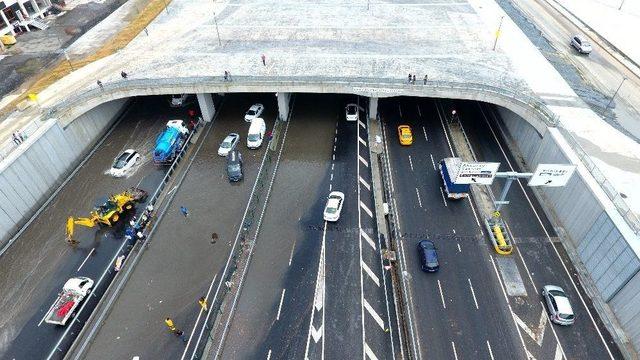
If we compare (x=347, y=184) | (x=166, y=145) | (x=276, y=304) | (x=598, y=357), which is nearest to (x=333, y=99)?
(x=347, y=184)

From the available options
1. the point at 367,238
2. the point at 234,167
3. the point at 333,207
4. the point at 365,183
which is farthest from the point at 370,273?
the point at 234,167

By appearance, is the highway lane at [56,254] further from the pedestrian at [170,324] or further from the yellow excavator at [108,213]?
the pedestrian at [170,324]

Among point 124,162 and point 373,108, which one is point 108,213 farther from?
point 373,108

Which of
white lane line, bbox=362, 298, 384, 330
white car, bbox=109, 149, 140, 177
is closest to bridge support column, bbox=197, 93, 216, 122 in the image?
white car, bbox=109, 149, 140, 177

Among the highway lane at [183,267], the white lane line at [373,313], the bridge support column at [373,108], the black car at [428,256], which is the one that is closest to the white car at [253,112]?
the highway lane at [183,267]

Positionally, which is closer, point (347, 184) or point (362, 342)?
point (362, 342)

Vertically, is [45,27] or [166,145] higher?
Result: [166,145]

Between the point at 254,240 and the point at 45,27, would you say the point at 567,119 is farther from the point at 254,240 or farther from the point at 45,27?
the point at 45,27
